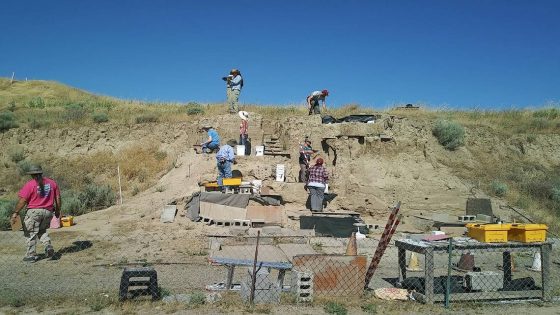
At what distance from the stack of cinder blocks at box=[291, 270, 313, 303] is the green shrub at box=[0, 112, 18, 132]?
77.2 ft

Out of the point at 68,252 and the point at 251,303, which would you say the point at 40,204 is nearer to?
the point at 68,252

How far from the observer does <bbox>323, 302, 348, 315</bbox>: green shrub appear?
5.94 metres

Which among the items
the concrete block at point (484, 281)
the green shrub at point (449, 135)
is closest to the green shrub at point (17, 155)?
the green shrub at point (449, 135)

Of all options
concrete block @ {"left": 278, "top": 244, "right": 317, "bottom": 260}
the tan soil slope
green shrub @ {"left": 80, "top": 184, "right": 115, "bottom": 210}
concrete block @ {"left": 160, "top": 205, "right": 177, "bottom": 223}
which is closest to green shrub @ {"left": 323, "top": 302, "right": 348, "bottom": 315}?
concrete block @ {"left": 278, "top": 244, "right": 317, "bottom": 260}

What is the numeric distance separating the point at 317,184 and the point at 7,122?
19.5 m

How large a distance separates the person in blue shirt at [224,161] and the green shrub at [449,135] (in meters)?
11.2

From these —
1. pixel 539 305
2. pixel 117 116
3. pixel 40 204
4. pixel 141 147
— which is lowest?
pixel 539 305

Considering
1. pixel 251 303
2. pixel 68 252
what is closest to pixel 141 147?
pixel 68 252

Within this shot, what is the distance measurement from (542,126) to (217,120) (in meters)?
17.2

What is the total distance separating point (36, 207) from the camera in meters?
9.12

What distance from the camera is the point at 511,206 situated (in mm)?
16219

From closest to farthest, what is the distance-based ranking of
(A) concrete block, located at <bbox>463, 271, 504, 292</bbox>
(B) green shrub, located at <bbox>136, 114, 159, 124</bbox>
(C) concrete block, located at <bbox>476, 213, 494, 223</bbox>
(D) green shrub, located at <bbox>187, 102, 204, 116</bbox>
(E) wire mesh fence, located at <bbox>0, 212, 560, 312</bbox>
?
1. (E) wire mesh fence, located at <bbox>0, 212, 560, 312</bbox>
2. (A) concrete block, located at <bbox>463, 271, 504, 292</bbox>
3. (C) concrete block, located at <bbox>476, 213, 494, 223</bbox>
4. (D) green shrub, located at <bbox>187, 102, 204, 116</bbox>
5. (B) green shrub, located at <bbox>136, 114, 159, 124</bbox>

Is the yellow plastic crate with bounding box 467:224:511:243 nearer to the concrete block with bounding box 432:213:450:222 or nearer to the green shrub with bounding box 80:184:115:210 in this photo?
the concrete block with bounding box 432:213:450:222

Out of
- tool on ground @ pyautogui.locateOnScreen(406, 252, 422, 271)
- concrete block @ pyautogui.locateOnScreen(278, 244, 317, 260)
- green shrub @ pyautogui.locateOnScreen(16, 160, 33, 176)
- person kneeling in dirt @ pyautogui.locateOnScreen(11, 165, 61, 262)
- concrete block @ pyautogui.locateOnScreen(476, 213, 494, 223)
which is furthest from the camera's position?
green shrub @ pyautogui.locateOnScreen(16, 160, 33, 176)
